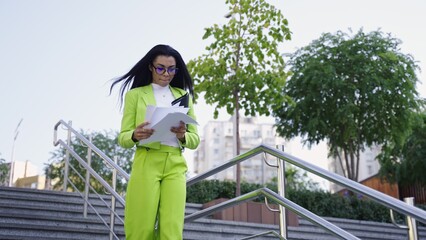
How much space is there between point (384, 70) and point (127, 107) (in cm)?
1140

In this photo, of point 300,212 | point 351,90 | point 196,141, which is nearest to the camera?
point 196,141

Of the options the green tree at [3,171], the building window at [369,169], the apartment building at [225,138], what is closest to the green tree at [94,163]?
the green tree at [3,171]

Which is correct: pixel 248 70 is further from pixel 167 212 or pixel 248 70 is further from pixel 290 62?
pixel 167 212

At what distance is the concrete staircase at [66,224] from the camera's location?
4957 millimetres

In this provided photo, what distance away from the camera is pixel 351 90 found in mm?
13156

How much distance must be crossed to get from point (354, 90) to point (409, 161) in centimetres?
450

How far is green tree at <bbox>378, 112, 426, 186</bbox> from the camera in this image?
53.8ft

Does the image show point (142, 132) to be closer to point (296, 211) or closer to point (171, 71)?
point (171, 71)

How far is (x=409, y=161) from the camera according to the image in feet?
54.1

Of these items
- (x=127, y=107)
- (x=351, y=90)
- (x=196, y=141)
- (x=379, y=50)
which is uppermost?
(x=379, y=50)

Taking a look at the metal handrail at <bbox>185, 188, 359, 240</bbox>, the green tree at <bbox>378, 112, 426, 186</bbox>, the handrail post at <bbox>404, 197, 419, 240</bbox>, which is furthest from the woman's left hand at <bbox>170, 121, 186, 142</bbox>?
the green tree at <bbox>378, 112, 426, 186</bbox>

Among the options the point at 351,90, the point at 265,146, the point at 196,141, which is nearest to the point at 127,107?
the point at 196,141

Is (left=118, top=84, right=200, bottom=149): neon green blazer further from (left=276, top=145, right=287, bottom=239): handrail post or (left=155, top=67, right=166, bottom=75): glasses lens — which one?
(left=276, top=145, right=287, bottom=239): handrail post

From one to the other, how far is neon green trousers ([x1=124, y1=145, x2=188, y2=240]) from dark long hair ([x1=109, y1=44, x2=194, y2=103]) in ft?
1.44
